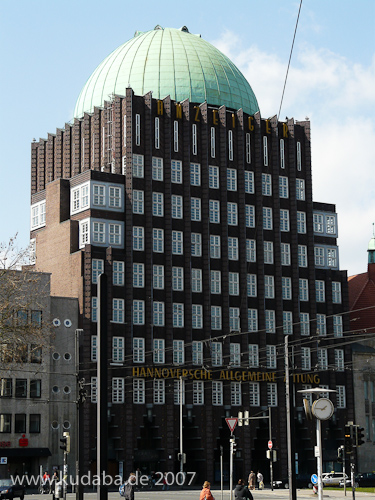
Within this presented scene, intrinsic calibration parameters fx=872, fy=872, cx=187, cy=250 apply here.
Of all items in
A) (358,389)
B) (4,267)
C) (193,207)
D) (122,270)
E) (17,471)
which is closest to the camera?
(4,267)

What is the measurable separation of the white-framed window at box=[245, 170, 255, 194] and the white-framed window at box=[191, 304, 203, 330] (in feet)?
46.5

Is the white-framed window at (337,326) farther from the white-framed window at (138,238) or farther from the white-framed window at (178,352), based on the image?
the white-framed window at (138,238)

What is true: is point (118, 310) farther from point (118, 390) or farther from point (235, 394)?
point (235, 394)

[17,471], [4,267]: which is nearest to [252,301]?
[17,471]

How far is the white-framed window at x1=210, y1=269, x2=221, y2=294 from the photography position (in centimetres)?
8750

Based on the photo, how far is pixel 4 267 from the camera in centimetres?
4456

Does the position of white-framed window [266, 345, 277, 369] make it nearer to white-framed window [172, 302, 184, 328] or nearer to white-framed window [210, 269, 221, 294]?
white-framed window [210, 269, 221, 294]

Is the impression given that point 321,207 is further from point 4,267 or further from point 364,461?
point 4,267

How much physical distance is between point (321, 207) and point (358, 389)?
2061cm

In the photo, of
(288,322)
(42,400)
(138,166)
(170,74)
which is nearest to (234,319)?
(288,322)

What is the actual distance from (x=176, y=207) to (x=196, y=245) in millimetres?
4327

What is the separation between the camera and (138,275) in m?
83.6

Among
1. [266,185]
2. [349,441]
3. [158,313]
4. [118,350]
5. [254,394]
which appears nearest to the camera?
[349,441]

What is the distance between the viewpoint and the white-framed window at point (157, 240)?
84.7 meters
